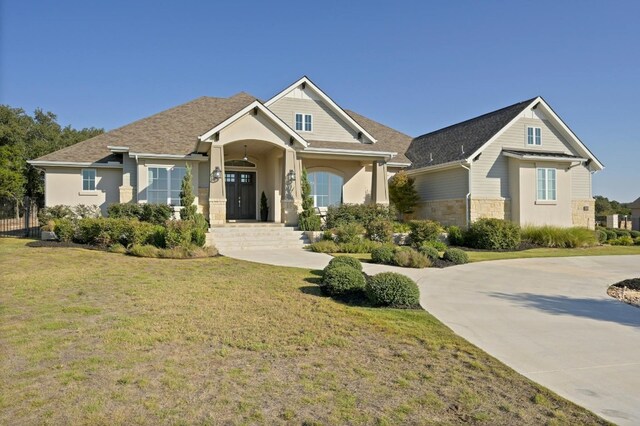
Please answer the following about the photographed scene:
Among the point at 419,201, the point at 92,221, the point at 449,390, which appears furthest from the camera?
the point at 419,201

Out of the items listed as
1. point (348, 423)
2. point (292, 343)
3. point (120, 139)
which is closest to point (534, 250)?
point (292, 343)

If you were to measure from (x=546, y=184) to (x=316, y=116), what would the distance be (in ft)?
42.3

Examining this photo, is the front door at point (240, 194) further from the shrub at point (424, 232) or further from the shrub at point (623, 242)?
the shrub at point (623, 242)

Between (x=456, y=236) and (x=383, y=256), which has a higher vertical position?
Result: (x=456, y=236)

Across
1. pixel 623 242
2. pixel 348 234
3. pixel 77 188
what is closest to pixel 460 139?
pixel 623 242

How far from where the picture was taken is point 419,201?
2506 centimetres

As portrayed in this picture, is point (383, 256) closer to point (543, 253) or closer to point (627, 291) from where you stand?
point (627, 291)

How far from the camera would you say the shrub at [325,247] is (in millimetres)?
15712

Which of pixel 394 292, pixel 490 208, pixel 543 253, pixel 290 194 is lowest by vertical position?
pixel 543 253

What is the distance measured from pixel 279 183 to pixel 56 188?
10625 millimetres

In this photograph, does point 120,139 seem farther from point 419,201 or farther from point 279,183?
point 419,201

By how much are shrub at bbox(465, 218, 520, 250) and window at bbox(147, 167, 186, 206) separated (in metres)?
14.1

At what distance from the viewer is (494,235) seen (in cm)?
1828

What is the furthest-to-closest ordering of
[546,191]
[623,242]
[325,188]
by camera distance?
→ [325,188]
[623,242]
[546,191]
